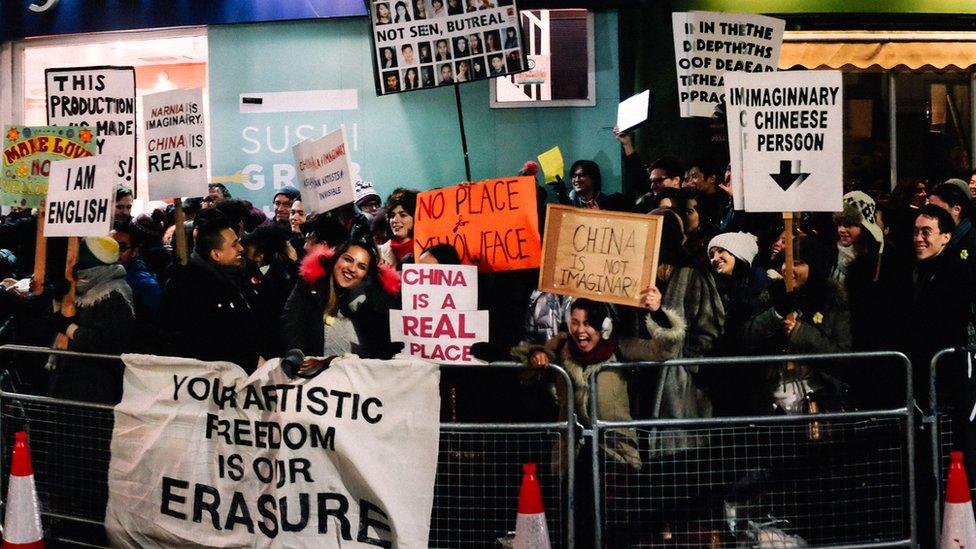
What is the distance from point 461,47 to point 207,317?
10.8 ft

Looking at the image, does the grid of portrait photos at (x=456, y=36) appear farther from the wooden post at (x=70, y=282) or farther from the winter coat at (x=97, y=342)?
the winter coat at (x=97, y=342)

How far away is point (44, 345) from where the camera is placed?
350 inches

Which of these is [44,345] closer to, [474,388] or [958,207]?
[474,388]

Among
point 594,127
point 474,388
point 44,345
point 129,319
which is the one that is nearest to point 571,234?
point 474,388

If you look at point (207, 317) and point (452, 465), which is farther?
point (207, 317)

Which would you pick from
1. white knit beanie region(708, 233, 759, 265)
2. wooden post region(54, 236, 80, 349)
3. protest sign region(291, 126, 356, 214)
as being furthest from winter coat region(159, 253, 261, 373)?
white knit beanie region(708, 233, 759, 265)

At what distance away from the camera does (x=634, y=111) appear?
37.4 ft

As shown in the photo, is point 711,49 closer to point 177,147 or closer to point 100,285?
point 177,147

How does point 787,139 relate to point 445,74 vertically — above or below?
below

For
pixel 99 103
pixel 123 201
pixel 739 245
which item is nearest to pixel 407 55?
pixel 99 103

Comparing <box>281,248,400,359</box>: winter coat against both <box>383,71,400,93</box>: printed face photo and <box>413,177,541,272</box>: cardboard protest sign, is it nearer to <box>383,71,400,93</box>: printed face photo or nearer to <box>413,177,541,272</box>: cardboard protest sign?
<box>413,177,541,272</box>: cardboard protest sign

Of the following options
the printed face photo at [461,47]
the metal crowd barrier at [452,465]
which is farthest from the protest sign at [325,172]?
the metal crowd barrier at [452,465]

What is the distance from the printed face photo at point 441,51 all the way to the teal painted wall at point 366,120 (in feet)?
14.3

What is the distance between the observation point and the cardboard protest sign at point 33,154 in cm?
923
